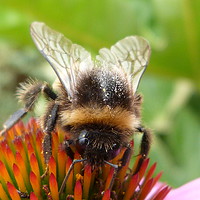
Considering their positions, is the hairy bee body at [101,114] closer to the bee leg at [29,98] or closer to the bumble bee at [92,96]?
the bumble bee at [92,96]

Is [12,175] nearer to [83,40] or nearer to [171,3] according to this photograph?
[83,40]

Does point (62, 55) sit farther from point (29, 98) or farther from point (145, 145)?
point (145, 145)

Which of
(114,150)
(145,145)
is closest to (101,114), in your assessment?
(114,150)

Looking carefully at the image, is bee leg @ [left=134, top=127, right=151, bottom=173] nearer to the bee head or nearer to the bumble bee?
the bumble bee

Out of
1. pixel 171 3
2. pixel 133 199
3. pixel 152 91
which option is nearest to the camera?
pixel 133 199

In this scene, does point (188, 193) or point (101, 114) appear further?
point (188, 193)

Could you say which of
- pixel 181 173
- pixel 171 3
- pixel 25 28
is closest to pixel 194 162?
pixel 181 173

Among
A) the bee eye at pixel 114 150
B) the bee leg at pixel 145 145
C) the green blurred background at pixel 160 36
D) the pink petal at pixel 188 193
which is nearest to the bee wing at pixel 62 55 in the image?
the bee eye at pixel 114 150
